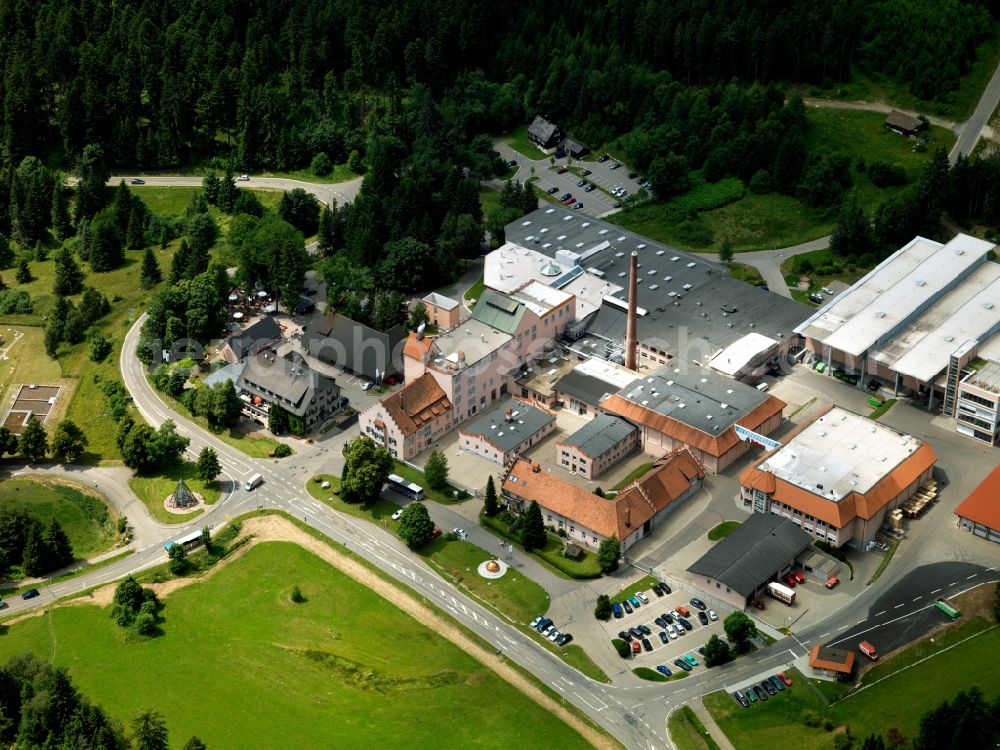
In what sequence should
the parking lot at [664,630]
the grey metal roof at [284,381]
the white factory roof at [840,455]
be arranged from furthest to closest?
1. the grey metal roof at [284,381]
2. the white factory roof at [840,455]
3. the parking lot at [664,630]

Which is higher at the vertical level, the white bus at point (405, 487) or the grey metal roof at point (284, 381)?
the grey metal roof at point (284, 381)

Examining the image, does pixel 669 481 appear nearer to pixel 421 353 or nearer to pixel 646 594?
pixel 646 594

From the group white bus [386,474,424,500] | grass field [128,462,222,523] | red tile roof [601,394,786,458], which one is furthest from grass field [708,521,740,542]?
grass field [128,462,222,523]

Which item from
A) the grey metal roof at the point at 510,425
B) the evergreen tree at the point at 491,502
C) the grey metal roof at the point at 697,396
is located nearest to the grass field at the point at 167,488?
the grey metal roof at the point at 510,425

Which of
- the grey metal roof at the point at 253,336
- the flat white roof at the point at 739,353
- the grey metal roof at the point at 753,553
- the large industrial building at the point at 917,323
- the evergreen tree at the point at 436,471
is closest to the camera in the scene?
the grey metal roof at the point at 753,553

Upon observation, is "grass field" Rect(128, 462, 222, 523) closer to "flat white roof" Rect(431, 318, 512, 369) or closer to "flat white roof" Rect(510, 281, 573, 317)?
"flat white roof" Rect(431, 318, 512, 369)

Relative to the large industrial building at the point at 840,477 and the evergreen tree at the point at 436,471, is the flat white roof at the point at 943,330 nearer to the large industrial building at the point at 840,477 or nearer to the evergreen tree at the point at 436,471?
the large industrial building at the point at 840,477

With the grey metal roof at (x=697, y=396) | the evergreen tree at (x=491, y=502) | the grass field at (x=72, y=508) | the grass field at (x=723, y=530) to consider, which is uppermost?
the grey metal roof at (x=697, y=396)
